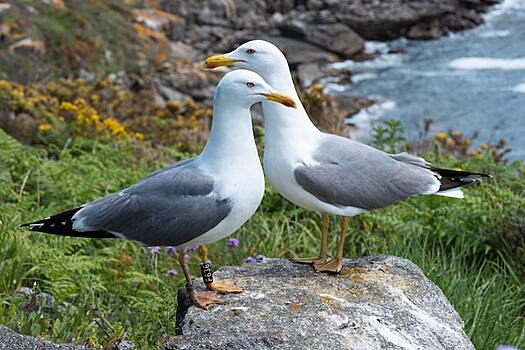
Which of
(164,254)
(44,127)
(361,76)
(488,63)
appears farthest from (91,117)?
(488,63)

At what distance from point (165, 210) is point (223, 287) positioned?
414mm

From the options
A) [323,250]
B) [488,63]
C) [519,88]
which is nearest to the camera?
[323,250]

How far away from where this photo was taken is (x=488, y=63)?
46.9 feet

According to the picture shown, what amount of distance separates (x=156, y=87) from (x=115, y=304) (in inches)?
320

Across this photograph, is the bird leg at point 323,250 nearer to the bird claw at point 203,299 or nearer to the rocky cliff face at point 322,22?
the bird claw at point 203,299

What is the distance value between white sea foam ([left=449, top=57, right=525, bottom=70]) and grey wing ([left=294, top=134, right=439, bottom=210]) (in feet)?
36.3

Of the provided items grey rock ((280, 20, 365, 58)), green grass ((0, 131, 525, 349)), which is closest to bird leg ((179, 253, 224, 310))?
green grass ((0, 131, 525, 349))

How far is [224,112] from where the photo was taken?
304cm

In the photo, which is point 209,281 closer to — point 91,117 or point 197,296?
point 197,296

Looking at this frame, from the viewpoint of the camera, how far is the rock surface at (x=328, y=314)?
288 cm

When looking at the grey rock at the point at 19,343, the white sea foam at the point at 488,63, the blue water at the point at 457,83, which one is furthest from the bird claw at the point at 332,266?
the white sea foam at the point at 488,63

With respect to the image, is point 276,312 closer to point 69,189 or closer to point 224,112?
point 224,112

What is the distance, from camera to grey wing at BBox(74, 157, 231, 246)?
299 cm

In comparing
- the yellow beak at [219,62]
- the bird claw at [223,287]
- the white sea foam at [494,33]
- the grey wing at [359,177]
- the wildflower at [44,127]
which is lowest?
the white sea foam at [494,33]
